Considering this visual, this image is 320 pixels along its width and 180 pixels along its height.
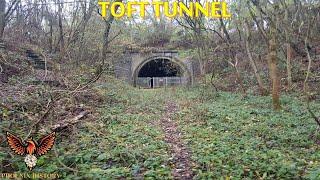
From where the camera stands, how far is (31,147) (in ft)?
15.5

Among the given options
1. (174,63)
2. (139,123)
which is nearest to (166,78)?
(174,63)

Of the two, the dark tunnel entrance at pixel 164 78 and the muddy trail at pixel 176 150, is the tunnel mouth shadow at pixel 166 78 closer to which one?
the dark tunnel entrance at pixel 164 78

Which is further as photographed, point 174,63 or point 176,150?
point 174,63

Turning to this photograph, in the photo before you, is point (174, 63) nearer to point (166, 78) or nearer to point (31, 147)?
point (166, 78)

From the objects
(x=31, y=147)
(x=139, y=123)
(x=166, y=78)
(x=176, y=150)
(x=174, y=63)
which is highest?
(x=174, y=63)

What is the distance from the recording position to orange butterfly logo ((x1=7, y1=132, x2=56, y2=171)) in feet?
15.1

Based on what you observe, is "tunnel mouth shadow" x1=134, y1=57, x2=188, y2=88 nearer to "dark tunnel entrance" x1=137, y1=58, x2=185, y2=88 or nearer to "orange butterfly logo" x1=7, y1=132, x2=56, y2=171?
"dark tunnel entrance" x1=137, y1=58, x2=185, y2=88

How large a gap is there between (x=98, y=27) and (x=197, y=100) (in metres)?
8.74

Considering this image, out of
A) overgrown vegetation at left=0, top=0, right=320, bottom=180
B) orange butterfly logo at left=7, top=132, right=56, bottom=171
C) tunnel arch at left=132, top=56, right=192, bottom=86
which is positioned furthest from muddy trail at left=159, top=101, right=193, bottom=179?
tunnel arch at left=132, top=56, right=192, bottom=86

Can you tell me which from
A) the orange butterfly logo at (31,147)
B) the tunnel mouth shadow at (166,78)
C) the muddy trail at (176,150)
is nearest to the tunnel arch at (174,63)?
the tunnel mouth shadow at (166,78)

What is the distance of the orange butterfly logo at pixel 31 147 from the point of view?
459cm

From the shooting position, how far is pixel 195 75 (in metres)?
28.3

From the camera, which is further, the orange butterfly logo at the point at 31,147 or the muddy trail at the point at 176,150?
the muddy trail at the point at 176,150

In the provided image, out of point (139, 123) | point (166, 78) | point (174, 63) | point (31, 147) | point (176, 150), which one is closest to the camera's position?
point (31, 147)
